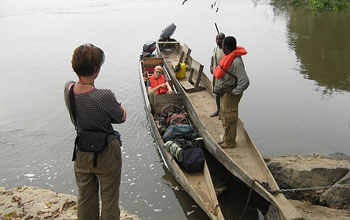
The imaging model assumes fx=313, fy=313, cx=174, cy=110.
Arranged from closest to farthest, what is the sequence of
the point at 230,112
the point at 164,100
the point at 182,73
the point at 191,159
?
the point at 191,159
the point at 230,112
the point at 164,100
the point at 182,73

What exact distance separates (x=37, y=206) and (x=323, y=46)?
681 inches

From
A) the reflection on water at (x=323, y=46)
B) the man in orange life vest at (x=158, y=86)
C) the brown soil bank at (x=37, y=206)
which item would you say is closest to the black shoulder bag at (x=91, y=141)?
the brown soil bank at (x=37, y=206)

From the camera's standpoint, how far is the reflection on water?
522 inches

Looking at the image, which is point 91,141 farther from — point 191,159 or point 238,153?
point 238,153

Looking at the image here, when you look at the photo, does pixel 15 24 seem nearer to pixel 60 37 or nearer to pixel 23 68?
pixel 60 37

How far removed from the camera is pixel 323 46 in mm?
17750

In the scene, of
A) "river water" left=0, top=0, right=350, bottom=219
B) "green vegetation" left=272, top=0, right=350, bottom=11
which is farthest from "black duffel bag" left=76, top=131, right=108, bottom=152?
"green vegetation" left=272, top=0, right=350, bottom=11

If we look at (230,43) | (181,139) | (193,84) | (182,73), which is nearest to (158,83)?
(193,84)

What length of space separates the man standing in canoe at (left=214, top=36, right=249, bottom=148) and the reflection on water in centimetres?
720

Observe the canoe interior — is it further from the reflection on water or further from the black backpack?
the reflection on water

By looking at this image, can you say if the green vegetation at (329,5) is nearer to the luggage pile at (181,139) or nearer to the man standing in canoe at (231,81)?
the luggage pile at (181,139)

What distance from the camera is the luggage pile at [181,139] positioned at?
6.03 metres

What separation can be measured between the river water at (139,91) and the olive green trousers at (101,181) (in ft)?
9.20

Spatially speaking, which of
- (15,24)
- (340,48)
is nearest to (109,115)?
(340,48)
